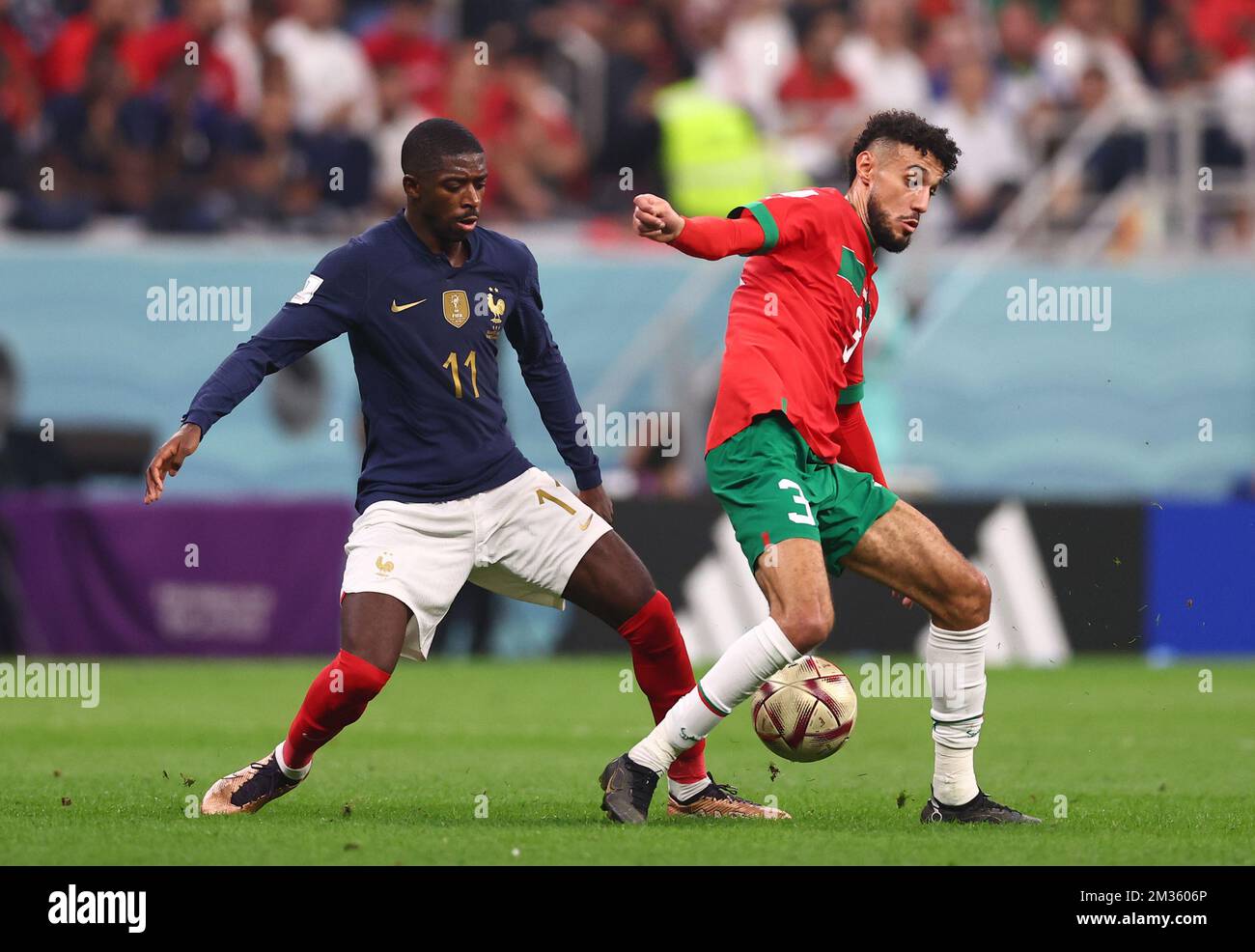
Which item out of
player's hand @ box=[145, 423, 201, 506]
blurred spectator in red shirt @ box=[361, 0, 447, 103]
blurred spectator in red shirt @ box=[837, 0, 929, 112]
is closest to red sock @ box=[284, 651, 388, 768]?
player's hand @ box=[145, 423, 201, 506]

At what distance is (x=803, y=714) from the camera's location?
7.37 m

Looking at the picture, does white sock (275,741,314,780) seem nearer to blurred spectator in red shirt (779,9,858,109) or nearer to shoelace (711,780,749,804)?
shoelace (711,780,749,804)

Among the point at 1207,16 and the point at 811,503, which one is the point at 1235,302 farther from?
the point at 811,503

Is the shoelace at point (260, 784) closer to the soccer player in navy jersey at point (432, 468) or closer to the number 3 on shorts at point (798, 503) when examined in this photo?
the soccer player in navy jersey at point (432, 468)

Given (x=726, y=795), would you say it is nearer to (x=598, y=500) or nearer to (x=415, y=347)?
(x=598, y=500)

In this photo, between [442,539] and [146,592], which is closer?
[442,539]

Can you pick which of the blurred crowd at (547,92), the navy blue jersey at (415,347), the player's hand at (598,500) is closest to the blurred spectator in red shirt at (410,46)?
the blurred crowd at (547,92)

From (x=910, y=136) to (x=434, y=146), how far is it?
68.9 inches

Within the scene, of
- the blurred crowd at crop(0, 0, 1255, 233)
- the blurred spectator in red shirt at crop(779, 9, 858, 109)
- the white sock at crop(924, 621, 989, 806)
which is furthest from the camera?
the blurred spectator in red shirt at crop(779, 9, 858, 109)

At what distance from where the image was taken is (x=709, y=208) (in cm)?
1756

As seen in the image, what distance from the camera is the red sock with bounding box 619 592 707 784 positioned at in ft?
25.2

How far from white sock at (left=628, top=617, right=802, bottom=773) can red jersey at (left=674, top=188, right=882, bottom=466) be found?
0.78 meters
